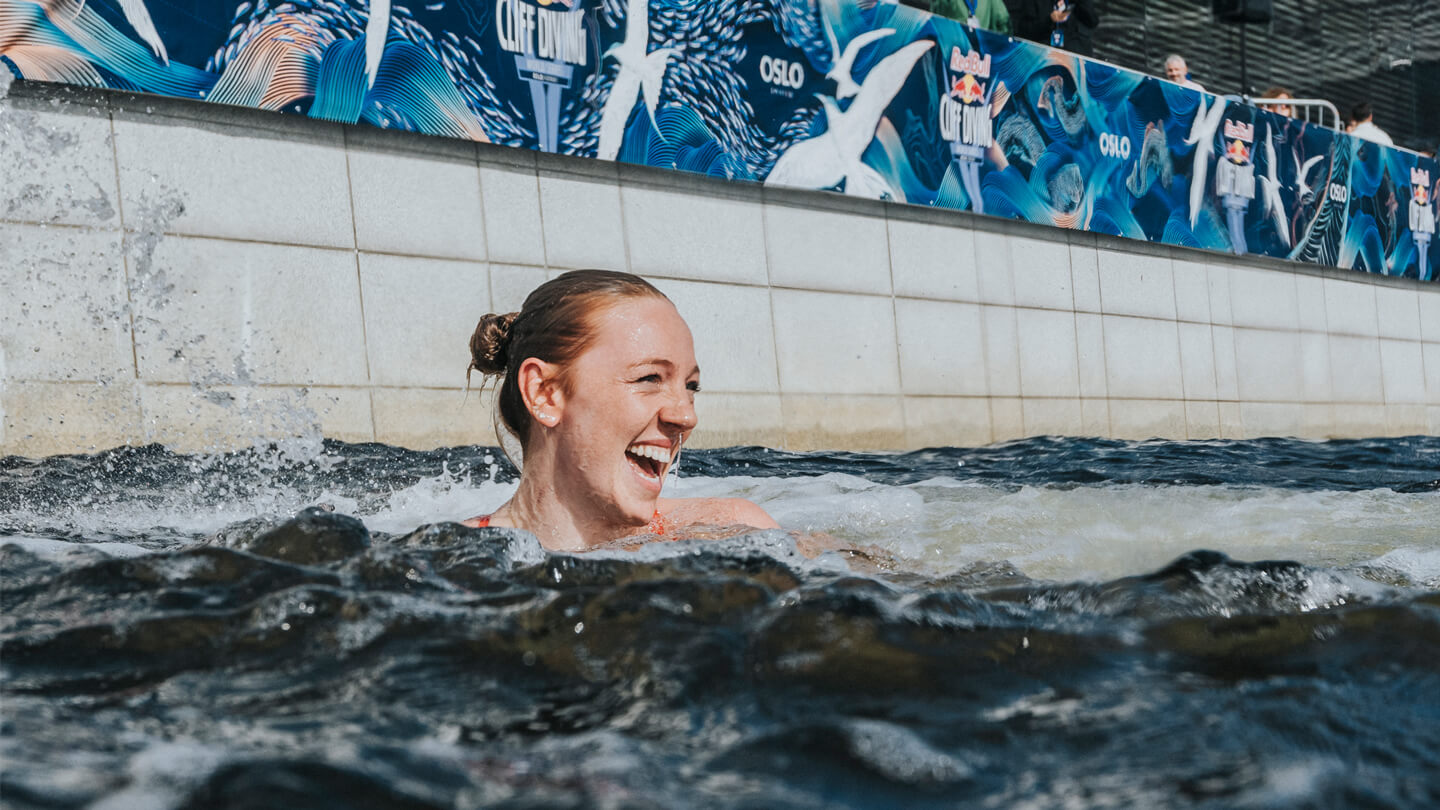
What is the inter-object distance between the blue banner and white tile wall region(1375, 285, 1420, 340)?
0.53 meters

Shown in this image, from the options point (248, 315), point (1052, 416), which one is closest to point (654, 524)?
point (248, 315)

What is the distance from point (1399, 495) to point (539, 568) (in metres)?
4.25

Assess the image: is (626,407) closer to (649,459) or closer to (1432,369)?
(649,459)

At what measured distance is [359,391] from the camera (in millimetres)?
6309

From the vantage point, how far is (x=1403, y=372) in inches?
508

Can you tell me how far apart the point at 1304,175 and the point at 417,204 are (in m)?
8.30

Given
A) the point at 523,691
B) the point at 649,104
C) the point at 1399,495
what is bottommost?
the point at 1399,495

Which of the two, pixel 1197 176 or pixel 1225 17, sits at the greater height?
pixel 1225 17

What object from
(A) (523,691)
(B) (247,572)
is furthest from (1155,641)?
(B) (247,572)

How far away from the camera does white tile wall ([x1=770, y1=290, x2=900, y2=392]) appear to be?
8.06 m

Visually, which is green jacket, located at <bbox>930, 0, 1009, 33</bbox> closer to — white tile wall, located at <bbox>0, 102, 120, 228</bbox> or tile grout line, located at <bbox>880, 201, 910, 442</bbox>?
tile grout line, located at <bbox>880, 201, 910, 442</bbox>

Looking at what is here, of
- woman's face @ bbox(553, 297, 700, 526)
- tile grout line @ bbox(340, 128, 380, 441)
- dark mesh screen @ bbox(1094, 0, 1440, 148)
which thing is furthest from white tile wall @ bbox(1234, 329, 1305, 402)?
woman's face @ bbox(553, 297, 700, 526)

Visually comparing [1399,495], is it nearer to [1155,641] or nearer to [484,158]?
[1155,641]

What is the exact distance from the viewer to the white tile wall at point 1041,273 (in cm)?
945
